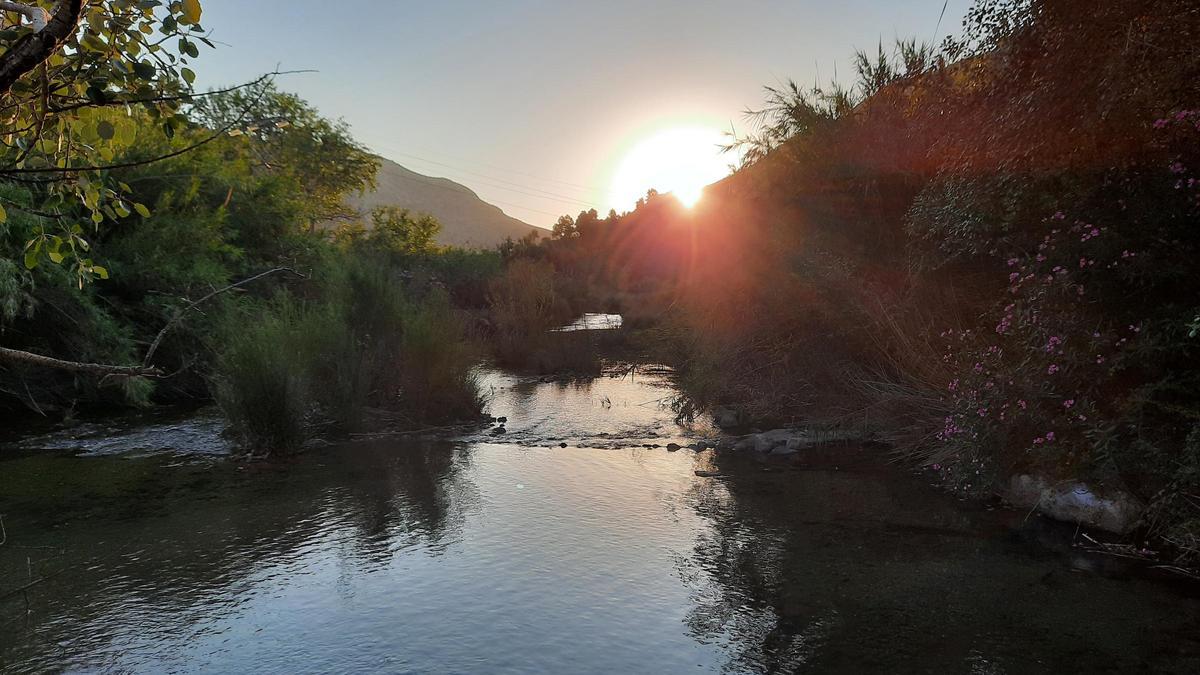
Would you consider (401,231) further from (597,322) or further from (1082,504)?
(1082,504)

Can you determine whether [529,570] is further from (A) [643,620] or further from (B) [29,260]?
(B) [29,260]

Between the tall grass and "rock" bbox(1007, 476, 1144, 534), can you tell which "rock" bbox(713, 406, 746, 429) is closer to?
the tall grass

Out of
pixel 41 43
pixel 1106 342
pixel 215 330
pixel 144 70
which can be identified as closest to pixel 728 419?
pixel 1106 342

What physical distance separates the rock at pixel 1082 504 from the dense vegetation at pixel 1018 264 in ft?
0.53

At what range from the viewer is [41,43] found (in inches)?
59.5

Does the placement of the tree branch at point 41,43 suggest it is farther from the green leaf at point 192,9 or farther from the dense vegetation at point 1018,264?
the dense vegetation at point 1018,264

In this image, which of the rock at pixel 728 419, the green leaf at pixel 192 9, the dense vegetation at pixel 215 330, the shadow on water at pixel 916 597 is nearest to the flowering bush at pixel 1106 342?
the shadow on water at pixel 916 597

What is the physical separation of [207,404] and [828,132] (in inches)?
443

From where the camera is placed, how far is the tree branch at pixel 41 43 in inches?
57.6

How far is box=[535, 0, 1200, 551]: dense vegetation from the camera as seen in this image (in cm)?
570

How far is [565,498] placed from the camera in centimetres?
743

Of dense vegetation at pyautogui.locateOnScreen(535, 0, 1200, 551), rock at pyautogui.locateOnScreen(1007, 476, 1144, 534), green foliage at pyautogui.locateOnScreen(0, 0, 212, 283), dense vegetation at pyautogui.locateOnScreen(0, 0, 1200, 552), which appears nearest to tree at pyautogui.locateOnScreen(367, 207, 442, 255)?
dense vegetation at pyautogui.locateOnScreen(0, 0, 1200, 552)

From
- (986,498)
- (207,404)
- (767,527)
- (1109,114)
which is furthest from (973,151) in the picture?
(207,404)

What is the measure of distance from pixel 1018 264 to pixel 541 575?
5.17 metres
